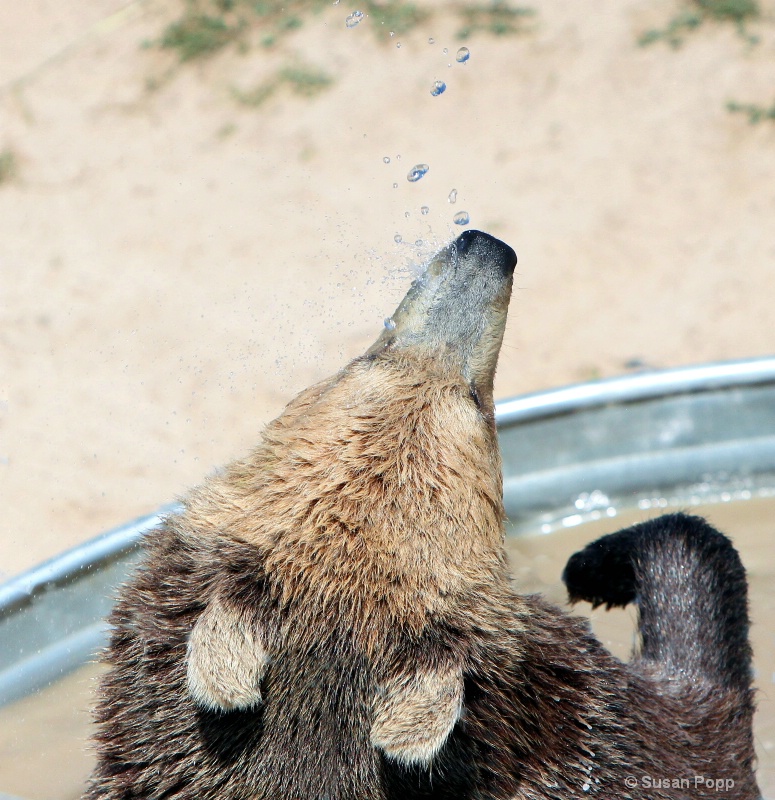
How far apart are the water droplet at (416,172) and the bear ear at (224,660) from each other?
492 cm

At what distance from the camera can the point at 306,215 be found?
286 inches

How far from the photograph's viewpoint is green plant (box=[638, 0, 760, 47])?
826 centimetres

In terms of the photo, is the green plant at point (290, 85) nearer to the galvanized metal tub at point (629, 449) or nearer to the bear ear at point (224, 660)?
the galvanized metal tub at point (629, 449)

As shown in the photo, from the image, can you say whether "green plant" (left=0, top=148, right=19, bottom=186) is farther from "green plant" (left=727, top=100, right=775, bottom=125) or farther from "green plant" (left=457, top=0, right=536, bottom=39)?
"green plant" (left=727, top=100, right=775, bottom=125)

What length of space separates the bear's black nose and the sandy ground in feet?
8.31

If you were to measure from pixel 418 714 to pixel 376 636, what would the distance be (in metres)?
0.26

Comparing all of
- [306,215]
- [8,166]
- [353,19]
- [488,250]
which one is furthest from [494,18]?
[488,250]

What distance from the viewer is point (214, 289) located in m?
6.65

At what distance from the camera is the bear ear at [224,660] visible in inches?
91.0

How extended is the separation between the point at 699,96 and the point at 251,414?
437 centimetres

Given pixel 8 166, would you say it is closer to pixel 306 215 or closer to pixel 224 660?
pixel 306 215

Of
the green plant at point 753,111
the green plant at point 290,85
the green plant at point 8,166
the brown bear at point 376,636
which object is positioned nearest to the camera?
the brown bear at point 376,636

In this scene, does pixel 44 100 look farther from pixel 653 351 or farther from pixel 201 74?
pixel 653 351

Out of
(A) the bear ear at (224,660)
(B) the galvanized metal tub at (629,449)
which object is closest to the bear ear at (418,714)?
(A) the bear ear at (224,660)
